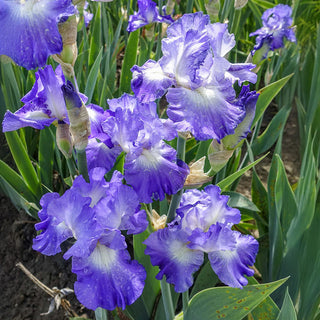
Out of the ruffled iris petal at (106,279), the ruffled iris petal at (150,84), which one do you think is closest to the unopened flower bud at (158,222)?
the ruffled iris petal at (106,279)

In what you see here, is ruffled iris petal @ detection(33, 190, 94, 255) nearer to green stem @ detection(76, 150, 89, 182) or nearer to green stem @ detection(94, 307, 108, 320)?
green stem @ detection(76, 150, 89, 182)

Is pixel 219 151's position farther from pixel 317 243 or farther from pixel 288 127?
pixel 288 127

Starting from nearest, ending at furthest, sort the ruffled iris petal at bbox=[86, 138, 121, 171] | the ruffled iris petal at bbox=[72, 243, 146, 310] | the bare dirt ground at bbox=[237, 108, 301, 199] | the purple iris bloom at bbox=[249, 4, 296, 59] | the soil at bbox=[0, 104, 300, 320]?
the ruffled iris petal at bbox=[72, 243, 146, 310] < the ruffled iris petal at bbox=[86, 138, 121, 171] < the soil at bbox=[0, 104, 300, 320] < the purple iris bloom at bbox=[249, 4, 296, 59] < the bare dirt ground at bbox=[237, 108, 301, 199]

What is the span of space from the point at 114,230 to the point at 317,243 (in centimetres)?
74

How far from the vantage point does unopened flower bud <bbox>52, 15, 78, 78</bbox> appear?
0.58 meters

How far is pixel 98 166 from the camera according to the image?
71 centimetres

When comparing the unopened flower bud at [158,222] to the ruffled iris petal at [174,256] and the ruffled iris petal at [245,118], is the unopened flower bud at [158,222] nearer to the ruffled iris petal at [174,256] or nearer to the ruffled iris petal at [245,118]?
the ruffled iris petal at [174,256]

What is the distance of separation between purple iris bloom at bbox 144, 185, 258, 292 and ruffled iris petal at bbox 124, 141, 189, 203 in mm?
76

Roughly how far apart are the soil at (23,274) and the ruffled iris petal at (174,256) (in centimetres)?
69

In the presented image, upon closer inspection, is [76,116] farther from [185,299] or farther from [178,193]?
[185,299]

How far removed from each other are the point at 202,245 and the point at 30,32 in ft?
1.22

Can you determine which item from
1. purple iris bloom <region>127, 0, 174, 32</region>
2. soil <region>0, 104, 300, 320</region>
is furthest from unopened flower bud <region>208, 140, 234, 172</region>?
purple iris bloom <region>127, 0, 174, 32</region>

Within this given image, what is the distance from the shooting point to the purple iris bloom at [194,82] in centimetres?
57

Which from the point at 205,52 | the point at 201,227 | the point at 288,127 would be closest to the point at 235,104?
the point at 205,52
